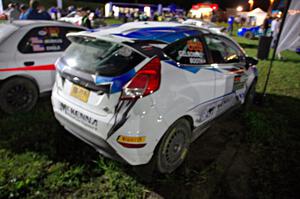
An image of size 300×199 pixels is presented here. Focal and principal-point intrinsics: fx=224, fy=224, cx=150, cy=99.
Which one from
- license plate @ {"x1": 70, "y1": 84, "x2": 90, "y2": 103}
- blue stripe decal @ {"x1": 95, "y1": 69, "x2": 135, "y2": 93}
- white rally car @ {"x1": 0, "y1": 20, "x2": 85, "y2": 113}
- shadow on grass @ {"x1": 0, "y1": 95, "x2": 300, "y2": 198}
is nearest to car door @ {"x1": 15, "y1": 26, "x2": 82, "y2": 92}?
white rally car @ {"x1": 0, "y1": 20, "x2": 85, "y2": 113}

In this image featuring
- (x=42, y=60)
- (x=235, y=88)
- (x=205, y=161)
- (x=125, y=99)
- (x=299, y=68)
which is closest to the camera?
(x=125, y=99)

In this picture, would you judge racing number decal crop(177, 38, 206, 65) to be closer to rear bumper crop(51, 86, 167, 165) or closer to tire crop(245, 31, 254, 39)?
rear bumper crop(51, 86, 167, 165)

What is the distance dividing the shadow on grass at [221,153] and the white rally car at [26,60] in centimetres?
31

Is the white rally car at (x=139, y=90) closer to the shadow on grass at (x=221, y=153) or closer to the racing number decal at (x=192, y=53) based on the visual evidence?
the racing number decal at (x=192, y=53)

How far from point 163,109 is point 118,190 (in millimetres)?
993

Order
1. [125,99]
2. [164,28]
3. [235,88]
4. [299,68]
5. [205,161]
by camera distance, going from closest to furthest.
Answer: [125,99]
[164,28]
[205,161]
[235,88]
[299,68]

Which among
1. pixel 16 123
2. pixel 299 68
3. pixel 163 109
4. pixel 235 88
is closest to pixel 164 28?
pixel 163 109

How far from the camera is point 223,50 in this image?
3295 mm

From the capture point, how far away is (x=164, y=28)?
2.66m

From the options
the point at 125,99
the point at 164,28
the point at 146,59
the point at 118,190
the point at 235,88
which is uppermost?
the point at 164,28

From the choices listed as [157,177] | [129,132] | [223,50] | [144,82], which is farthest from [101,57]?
[223,50]

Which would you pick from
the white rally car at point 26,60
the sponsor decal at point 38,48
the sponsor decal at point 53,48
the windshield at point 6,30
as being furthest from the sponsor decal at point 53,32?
the windshield at point 6,30

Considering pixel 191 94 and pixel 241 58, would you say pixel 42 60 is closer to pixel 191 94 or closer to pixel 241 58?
pixel 191 94

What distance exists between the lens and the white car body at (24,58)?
337 centimetres
